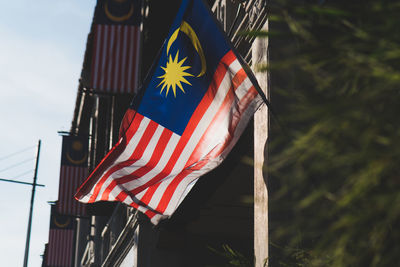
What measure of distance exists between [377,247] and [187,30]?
6.43m

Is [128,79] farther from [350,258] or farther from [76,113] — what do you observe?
[76,113]

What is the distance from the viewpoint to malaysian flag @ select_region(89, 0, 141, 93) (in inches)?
631

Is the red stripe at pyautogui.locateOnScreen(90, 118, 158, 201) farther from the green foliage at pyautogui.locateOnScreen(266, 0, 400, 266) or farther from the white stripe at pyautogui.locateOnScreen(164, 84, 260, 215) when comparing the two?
the green foliage at pyautogui.locateOnScreen(266, 0, 400, 266)

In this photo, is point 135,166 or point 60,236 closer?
point 135,166

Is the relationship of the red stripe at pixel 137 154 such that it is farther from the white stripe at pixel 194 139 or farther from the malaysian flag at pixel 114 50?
the malaysian flag at pixel 114 50

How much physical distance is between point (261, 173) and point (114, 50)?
9034 millimetres

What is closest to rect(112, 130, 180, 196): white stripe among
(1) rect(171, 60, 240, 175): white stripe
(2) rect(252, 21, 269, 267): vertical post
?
(1) rect(171, 60, 240, 175): white stripe

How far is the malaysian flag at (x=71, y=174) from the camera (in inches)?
1029

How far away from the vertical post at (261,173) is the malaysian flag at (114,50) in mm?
7296

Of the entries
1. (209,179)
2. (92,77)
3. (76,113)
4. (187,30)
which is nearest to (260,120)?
(187,30)

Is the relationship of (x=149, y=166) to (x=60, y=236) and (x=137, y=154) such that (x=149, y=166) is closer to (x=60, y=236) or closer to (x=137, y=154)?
(x=137, y=154)

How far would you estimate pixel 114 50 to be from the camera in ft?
53.7

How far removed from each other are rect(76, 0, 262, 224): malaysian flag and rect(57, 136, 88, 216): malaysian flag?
17.2 metres

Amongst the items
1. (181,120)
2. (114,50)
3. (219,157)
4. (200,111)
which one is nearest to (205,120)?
(200,111)
